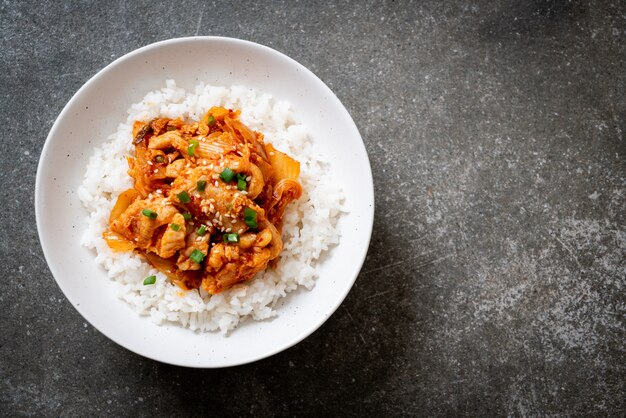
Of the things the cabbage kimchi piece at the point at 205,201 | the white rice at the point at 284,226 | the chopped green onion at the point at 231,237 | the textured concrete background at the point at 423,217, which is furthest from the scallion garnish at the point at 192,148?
the textured concrete background at the point at 423,217

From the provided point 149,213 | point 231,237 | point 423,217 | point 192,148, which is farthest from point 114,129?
point 423,217

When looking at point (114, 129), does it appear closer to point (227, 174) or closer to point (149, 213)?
point (149, 213)

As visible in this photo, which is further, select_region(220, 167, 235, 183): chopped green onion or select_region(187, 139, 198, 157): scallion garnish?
select_region(187, 139, 198, 157): scallion garnish

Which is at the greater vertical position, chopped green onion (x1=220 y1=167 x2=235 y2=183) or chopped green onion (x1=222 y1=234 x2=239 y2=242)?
chopped green onion (x1=220 y1=167 x2=235 y2=183)

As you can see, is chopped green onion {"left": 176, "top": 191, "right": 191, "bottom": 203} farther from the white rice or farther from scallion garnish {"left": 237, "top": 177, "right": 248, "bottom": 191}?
the white rice

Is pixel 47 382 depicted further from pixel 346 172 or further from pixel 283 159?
pixel 346 172

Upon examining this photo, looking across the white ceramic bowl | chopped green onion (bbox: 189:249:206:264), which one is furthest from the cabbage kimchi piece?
the white ceramic bowl
